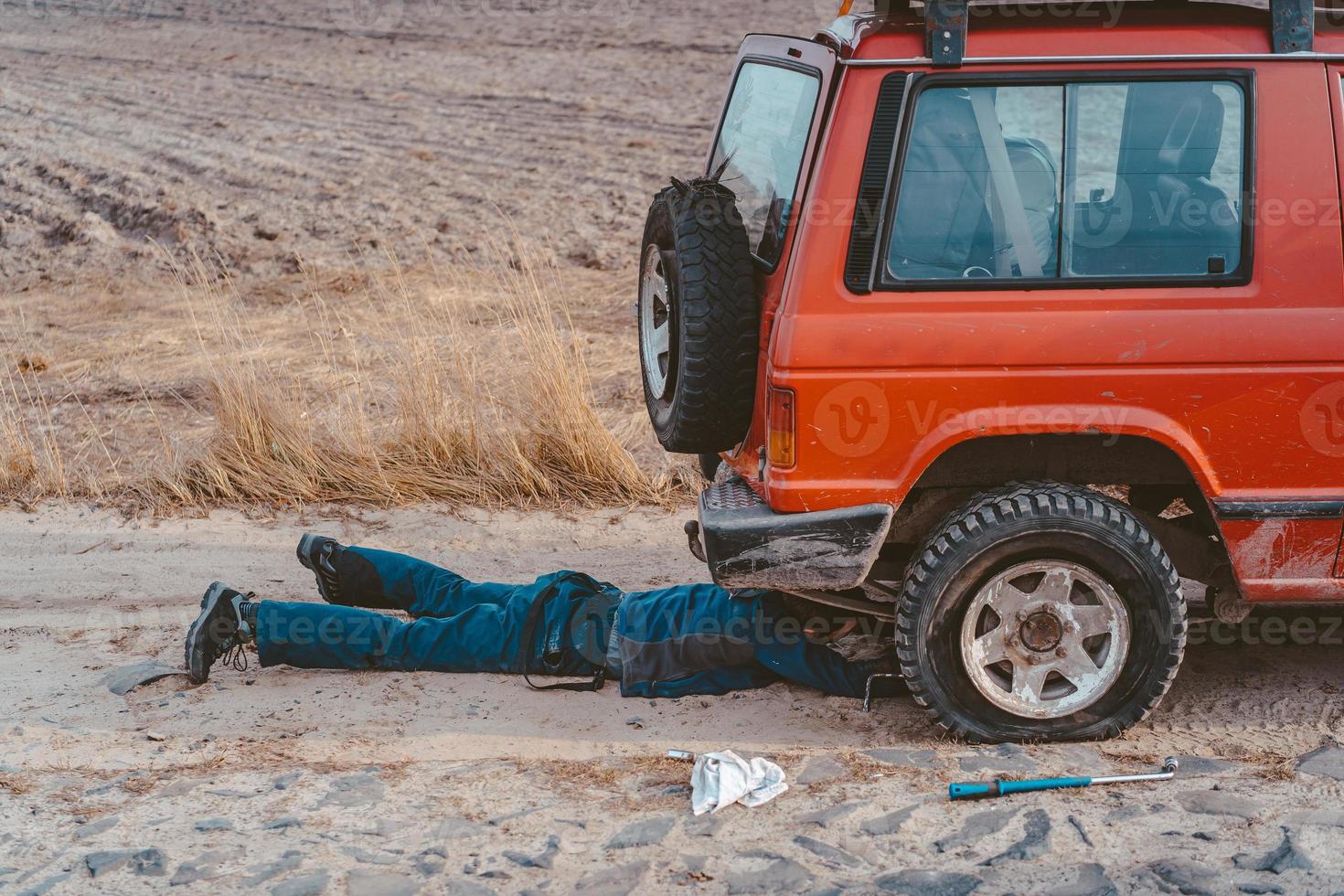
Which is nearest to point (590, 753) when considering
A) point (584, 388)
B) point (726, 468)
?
point (726, 468)

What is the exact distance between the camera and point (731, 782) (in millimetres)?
3840

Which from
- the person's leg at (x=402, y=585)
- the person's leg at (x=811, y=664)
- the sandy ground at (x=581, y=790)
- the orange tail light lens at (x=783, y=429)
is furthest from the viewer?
the person's leg at (x=402, y=585)

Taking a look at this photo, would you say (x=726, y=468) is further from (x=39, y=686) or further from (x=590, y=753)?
(x=39, y=686)

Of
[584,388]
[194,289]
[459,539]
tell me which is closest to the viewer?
[459,539]

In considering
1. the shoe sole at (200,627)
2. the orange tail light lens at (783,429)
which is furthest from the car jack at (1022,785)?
the shoe sole at (200,627)

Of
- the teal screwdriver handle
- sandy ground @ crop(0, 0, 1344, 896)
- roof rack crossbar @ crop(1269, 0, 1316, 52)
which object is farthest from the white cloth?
roof rack crossbar @ crop(1269, 0, 1316, 52)

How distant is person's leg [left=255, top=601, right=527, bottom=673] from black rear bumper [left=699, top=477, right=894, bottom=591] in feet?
3.42

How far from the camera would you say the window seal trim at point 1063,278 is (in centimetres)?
377

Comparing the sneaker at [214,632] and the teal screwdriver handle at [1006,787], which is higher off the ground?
the sneaker at [214,632]

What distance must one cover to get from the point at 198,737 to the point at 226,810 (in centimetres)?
59

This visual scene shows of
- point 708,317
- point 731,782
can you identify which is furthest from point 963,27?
point 731,782

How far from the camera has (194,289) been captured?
10852 millimetres

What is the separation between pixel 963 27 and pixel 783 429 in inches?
46.4

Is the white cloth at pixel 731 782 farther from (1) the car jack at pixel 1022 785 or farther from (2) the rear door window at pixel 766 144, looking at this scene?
(2) the rear door window at pixel 766 144
